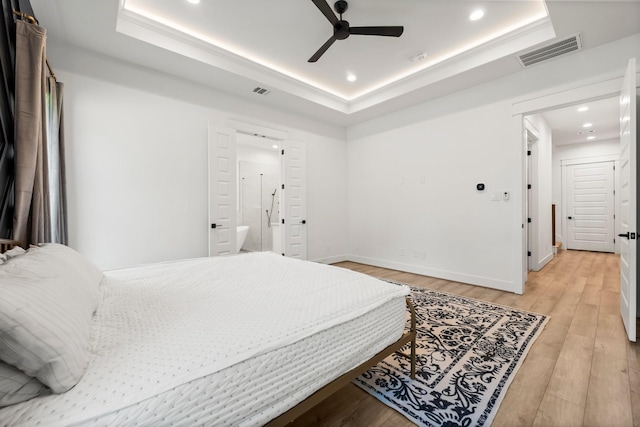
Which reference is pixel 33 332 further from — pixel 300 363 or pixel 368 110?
pixel 368 110

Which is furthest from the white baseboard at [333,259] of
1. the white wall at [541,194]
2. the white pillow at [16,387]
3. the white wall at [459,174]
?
the white pillow at [16,387]

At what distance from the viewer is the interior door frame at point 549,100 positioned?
2828 millimetres

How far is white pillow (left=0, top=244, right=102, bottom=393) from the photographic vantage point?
2.42 ft

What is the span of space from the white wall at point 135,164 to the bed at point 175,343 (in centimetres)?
159

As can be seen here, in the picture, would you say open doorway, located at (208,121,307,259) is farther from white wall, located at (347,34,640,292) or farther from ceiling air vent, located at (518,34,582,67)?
ceiling air vent, located at (518,34,582,67)

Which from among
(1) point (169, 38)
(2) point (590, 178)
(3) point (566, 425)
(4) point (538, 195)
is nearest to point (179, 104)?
(1) point (169, 38)

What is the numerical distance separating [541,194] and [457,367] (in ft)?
15.4

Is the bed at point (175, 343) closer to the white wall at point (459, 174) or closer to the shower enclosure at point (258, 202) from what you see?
the white wall at point (459, 174)

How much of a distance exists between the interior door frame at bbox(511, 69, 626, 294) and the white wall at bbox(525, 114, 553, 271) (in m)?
1.21

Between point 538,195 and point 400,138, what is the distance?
2.70 m

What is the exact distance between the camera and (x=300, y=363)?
1.14m

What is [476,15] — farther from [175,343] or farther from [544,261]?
[544,261]

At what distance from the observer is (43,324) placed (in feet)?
2.63

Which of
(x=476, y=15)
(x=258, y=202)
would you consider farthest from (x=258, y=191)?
(x=476, y=15)
